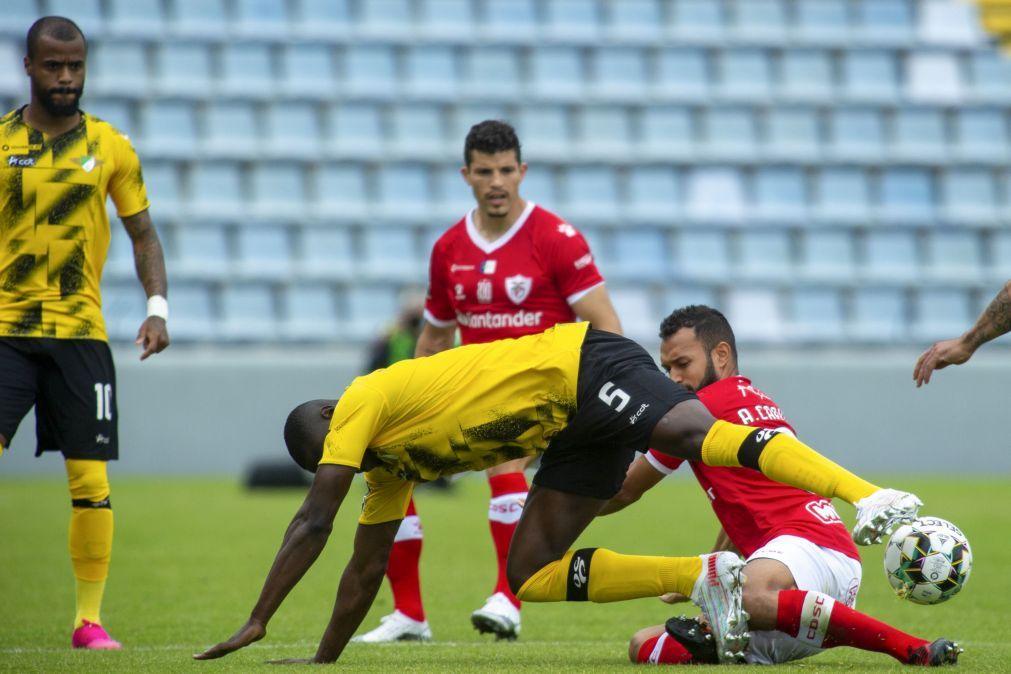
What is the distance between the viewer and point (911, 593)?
428 centimetres

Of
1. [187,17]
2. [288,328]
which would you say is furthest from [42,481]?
[187,17]

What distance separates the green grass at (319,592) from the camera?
16.7 ft

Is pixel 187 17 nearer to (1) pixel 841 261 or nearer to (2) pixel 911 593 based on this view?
(1) pixel 841 261

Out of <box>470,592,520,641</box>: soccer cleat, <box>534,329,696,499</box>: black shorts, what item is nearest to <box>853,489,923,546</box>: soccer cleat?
<box>534,329,696,499</box>: black shorts

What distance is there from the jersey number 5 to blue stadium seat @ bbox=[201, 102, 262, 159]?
50.2 ft

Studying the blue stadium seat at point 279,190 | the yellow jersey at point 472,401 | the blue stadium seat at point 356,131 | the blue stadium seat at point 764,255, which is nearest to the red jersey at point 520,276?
the yellow jersey at point 472,401

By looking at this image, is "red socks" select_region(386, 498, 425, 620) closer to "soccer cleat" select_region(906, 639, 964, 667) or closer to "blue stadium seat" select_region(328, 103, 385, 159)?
"soccer cleat" select_region(906, 639, 964, 667)

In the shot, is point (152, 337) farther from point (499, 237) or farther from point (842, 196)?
point (842, 196)

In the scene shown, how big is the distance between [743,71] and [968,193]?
3.63 metres

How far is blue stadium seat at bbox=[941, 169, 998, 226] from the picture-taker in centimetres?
1964

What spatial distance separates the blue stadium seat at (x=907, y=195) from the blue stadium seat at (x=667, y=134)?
2815mm

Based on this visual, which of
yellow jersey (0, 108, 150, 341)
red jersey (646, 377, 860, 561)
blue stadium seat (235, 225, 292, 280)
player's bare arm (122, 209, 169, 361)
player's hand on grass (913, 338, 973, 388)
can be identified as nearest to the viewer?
red jersey (646, 377, 860, 561)

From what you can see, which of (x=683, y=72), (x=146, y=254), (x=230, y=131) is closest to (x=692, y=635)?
(x=146, y=254)

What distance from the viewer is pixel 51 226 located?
219 inches
